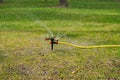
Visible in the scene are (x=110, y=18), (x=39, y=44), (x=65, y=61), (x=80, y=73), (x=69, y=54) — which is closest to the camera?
(x=80, y=73)

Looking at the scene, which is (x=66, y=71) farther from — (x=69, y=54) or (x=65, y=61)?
(x=69, y=54)

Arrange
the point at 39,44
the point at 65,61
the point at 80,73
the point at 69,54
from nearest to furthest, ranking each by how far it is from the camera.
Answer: the point at 80,73 < the point at 65,61 < the point at 69,54 < the point at 39,44

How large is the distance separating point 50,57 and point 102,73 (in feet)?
4.11

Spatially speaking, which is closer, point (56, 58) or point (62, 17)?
point (56, 58)

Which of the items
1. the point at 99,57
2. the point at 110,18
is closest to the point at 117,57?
the point at 99,57

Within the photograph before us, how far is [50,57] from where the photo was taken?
6.86 m

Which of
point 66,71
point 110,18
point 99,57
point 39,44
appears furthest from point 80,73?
point 110,18

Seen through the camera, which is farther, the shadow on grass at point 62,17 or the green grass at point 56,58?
the shadow on grass at point 62,17

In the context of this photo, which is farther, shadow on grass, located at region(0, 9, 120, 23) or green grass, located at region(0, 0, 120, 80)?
shadow on grass, located at region(0, 9, 120, 23)

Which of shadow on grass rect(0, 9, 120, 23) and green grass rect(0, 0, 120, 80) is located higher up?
green grass rect(0, 0, 120, 80)

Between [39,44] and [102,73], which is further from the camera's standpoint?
[39,44]

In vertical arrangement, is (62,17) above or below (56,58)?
below

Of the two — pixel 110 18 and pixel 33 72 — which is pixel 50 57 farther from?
pixel 110 18

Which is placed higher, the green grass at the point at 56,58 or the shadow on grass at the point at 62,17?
the green grass at the point at 56,58
